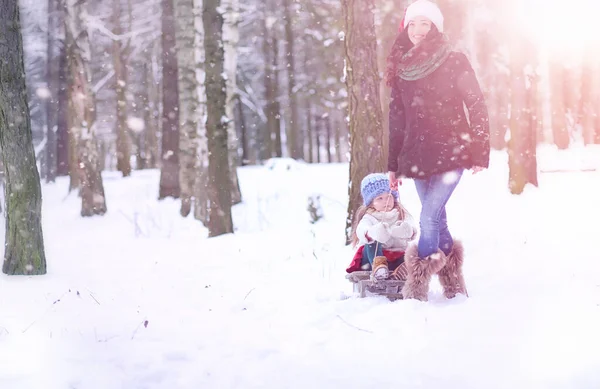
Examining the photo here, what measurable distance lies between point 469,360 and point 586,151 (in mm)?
20724

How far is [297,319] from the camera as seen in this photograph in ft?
15.0

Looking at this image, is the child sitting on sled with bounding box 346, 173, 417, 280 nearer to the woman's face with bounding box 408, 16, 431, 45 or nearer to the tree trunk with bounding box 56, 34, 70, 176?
the woman's face with bounding box 408, 16, 431, 45

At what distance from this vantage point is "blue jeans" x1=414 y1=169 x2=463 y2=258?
442 centimetres

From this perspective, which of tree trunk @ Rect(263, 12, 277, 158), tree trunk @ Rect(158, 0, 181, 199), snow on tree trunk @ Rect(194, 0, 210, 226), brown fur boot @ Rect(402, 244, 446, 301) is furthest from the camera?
tree trunk @ Rect(263, 12, 277, 158)

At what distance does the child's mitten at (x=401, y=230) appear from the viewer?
4844 mm

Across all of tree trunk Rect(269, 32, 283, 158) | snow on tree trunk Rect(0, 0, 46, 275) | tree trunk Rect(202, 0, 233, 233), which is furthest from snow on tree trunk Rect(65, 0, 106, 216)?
tree trunk Rect(269, 32, 283, 158)

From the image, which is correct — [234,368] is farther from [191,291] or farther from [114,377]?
[191,291]

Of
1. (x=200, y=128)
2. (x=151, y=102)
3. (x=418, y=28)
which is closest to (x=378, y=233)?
(x=418, y=28)

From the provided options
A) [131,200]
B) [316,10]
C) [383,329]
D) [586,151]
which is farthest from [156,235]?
[586,151]

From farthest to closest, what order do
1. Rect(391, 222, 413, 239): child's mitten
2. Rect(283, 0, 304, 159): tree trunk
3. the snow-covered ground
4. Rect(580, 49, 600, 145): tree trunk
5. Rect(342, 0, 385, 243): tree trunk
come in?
Rect(580, 49, 600, 145): tree trunk, Rect(283, 0, 304, 159): tree trunk, Rect(342, 0, 385, 243): tree trunk, Rect(391, 222, 413, 239): child's mitten, the snow-covered ground

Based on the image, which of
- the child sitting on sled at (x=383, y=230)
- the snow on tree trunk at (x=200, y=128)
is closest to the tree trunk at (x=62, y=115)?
the snow on tree trunk at (x=200, y=128)

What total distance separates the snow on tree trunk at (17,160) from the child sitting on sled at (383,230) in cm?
369

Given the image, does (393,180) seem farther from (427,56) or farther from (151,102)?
(151,102)

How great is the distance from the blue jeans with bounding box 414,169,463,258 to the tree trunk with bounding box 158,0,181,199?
11.7m
